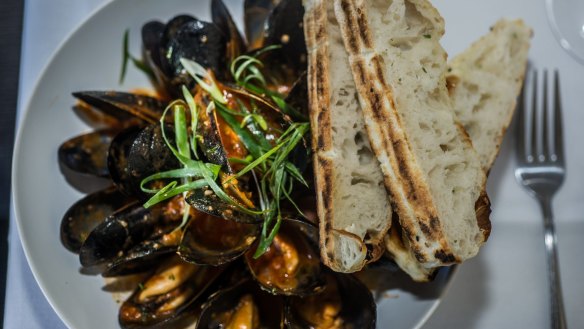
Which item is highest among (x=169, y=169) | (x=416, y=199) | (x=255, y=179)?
(x=169, y=169)

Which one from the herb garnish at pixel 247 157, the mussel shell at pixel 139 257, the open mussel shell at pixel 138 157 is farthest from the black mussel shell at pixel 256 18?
the mussel shell at pixel 139 257

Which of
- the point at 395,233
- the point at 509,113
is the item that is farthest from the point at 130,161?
the point at 509,113

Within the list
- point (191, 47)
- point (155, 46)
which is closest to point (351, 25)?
point (191, 47)

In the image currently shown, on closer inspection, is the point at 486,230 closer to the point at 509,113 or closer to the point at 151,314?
the point at 509,113

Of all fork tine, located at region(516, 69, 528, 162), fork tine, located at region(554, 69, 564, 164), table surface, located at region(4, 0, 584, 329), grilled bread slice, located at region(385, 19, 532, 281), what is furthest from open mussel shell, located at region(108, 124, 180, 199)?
fork tine, located at region(554, 69, 564, 164)

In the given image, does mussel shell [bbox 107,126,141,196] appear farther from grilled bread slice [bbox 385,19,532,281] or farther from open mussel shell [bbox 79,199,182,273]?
grilled bread slice [bbox 385,19,532,281]

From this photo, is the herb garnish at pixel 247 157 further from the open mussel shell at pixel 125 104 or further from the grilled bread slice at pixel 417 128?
the grilled bread slice at pixel 417 128
